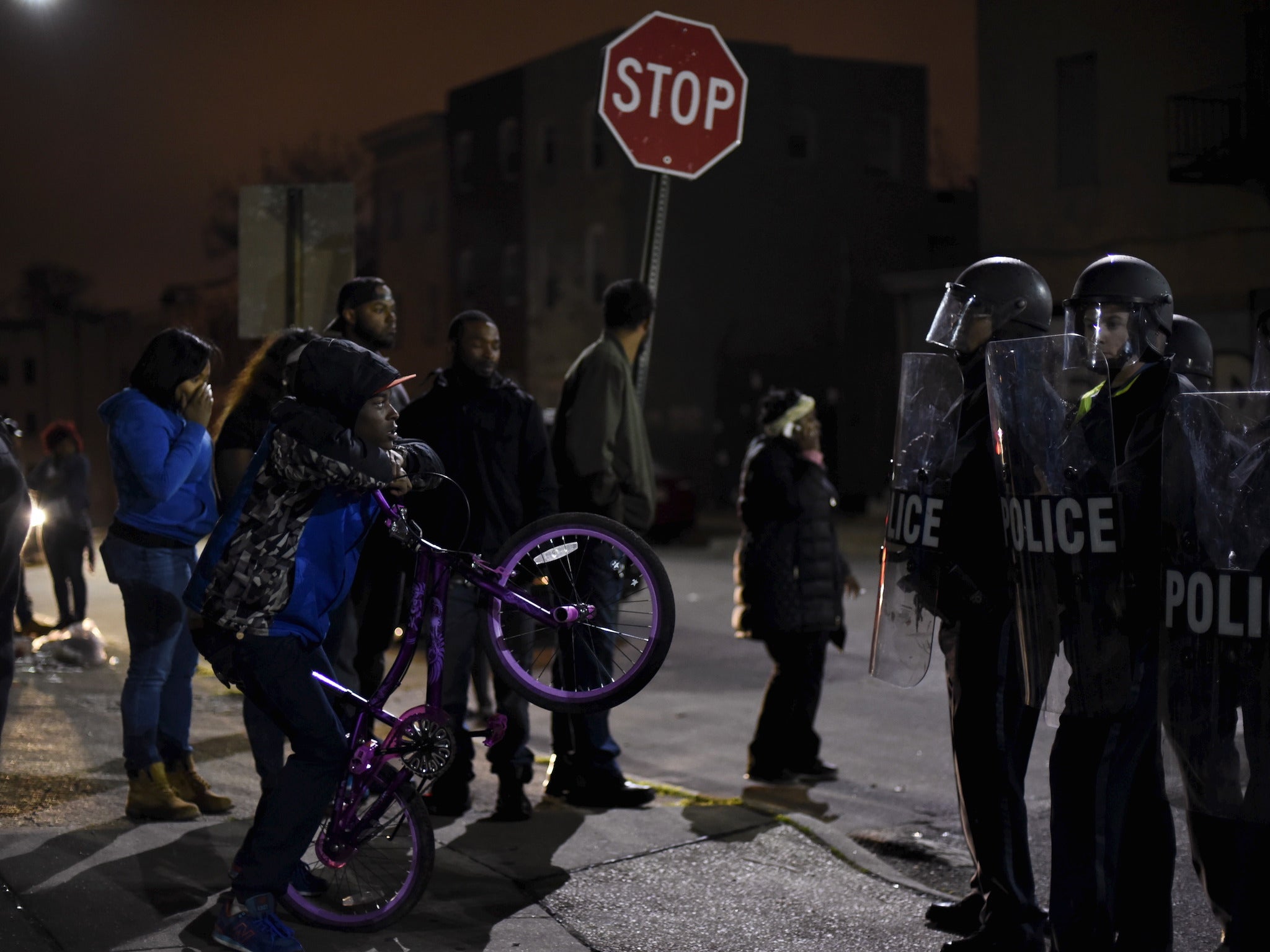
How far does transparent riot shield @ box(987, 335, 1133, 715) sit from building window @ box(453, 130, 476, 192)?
3692 centimetres

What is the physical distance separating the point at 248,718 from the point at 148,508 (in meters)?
0.98

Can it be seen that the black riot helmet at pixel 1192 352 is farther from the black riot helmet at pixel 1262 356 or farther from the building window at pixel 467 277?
the building window at pixel 467 277

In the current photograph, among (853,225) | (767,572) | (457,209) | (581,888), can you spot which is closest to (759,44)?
(853,225)

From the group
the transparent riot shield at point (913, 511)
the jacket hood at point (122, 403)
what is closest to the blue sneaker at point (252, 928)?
the transparent riot shield at point (913, 511)

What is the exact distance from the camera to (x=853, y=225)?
37.2 metres

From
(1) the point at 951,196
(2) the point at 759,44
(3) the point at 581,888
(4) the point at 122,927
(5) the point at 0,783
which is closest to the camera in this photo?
(4) the point at 122,927

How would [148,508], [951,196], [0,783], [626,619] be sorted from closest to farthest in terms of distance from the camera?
[148,508]
[0,783]
[626,619]
[951,196]

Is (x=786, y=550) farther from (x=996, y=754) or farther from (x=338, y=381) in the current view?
(x=338, y=381)

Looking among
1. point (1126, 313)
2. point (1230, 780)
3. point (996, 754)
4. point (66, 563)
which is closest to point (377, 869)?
point (996, 754)

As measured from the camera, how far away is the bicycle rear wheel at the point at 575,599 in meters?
4.26

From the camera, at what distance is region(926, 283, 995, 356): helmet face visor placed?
4562 mm

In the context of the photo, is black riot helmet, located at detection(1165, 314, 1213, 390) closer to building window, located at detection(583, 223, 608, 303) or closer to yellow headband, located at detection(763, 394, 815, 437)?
yellow headband, located at detection(763, 394, 815, 437)

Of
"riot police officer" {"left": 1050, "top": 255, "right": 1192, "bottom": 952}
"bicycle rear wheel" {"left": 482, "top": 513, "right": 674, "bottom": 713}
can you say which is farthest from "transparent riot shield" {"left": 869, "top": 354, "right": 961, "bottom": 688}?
"bicycle rear wheel" {"left": 482, "top": 513, "right": 674, "bottom": 713}

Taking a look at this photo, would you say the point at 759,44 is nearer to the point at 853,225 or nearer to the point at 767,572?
the point at 853,225
